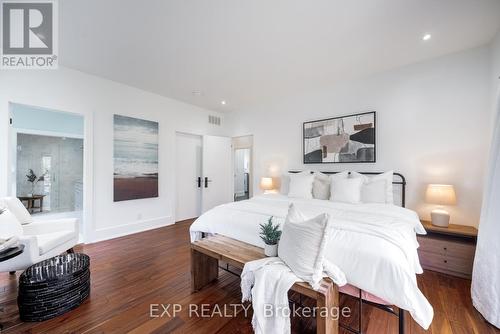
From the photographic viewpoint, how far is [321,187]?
3.42 metres

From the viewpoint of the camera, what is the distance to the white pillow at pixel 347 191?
2.94 metres

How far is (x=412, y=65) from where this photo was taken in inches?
120

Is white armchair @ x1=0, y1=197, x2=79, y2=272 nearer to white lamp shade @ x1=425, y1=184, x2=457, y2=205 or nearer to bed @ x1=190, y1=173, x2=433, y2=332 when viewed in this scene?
bed @ x1=190, y1=173, x2=433, y2=332

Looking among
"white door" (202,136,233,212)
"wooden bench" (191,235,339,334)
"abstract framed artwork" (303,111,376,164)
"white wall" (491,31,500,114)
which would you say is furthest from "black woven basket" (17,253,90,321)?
"white wall" (491,31,500,114)

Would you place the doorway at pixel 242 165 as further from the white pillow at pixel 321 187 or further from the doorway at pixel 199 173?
the white pillow at pixel 321 187

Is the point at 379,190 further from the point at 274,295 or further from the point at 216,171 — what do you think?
the point at 216,171

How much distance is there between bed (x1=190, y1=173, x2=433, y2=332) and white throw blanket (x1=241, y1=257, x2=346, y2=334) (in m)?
0.17

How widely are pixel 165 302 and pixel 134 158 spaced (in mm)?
2874

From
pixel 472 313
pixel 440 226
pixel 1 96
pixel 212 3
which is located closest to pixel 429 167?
pixel 440 226

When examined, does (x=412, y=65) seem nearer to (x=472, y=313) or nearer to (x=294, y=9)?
(x=294, y=9)

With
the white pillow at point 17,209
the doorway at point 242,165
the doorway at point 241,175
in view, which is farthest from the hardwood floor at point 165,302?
the doorway at point 241,175

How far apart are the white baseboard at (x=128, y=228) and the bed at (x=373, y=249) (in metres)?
2.33

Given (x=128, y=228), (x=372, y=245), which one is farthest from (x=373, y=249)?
(x=128, y=228)

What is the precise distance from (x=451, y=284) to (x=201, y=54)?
13.6 feet
